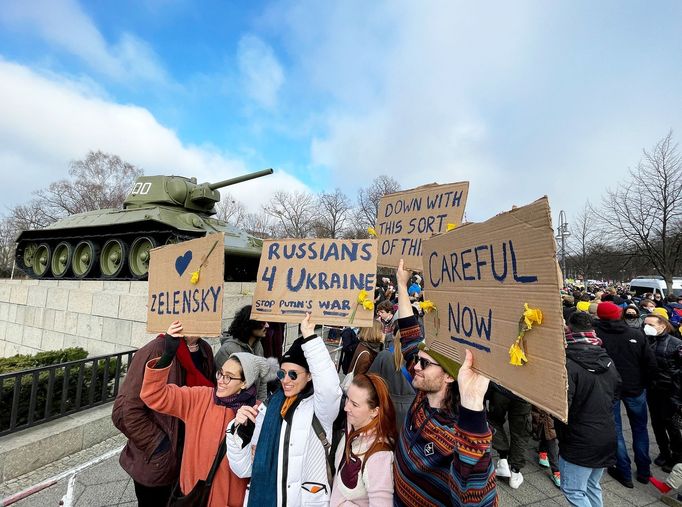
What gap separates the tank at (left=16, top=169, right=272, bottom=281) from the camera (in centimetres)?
956

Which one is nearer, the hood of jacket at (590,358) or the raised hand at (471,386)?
the raised hand at (471,386)

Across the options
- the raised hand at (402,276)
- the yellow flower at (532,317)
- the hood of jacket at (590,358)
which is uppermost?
the raised hand at (402,276)

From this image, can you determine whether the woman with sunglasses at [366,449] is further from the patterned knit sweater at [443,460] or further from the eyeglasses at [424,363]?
the eyeglasses at [424,363]

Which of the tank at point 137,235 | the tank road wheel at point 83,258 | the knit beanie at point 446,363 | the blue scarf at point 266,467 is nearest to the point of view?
the knit beanie at point 446,363

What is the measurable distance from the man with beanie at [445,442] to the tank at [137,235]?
26.3 feet

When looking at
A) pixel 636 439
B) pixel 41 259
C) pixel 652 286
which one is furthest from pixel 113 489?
pixel 652 286

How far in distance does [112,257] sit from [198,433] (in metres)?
10.1

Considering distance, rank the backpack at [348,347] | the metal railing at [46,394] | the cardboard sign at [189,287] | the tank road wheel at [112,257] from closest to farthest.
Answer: the cardboard sign at [189,287]
the backpack at [348,347]
the metal railing at [46,394]
the tank road wheel at [112,257]

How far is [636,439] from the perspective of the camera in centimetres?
402

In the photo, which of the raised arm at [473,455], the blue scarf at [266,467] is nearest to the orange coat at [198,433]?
the blue scarf at [266,467]

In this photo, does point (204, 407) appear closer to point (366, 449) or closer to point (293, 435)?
point (293, 435)

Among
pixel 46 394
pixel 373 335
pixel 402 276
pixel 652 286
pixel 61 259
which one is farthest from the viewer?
pixel 652 286

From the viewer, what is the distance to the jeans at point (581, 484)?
2.66 metres

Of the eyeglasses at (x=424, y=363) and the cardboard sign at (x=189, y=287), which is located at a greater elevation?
the cardboard sign at (x=189, y=287)
